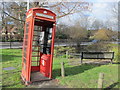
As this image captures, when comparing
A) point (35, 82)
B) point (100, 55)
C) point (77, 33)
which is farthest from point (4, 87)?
point (77, 33)

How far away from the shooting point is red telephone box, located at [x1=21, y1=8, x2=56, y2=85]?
4527 mm

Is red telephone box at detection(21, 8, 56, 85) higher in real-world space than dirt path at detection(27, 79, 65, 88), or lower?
higher

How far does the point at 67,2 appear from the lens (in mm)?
14117

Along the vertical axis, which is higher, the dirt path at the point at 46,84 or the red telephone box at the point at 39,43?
the red telephone box at the point at 39,43

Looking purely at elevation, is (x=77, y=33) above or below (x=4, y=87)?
above

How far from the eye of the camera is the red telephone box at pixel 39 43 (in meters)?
4.53

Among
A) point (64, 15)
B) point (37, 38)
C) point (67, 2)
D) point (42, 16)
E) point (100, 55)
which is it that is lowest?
point (100, 55)

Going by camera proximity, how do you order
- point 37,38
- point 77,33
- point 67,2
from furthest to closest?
1. point 77,33
2. point 67,2
3. point 37,38

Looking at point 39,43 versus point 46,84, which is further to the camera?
point 39,43

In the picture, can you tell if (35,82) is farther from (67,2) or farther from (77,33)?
(77,33)

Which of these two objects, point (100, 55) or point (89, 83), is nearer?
point (89, 83)

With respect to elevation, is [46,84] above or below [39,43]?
below

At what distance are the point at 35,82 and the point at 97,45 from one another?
12462 millimetres

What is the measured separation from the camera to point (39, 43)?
607 centimetres
